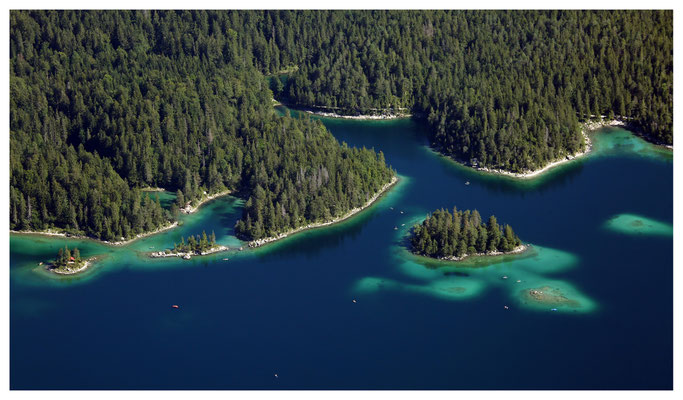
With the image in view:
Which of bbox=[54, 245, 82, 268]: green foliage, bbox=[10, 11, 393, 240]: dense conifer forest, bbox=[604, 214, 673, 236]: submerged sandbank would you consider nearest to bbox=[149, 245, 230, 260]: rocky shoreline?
bbox=[10, 11, 393, 240]: dense conifer forest

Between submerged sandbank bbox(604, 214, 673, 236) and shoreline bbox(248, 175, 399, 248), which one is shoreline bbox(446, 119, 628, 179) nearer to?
shoreline bbox(248, 175, 399, 248)

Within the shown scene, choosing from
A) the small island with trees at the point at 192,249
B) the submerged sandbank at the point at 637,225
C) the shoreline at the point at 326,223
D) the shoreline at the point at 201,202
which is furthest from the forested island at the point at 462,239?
the shoreline at the point at 201,202

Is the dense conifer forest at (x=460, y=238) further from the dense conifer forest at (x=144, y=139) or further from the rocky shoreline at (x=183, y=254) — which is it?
the rocky shoreline at (x=183, y=254)

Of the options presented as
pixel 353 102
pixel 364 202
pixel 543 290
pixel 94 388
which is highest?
pixel 353 102

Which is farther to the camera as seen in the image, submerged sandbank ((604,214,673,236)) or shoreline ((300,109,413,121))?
shoreline ((300,109,413,121))

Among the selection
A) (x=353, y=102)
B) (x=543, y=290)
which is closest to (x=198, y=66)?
(x=353, y=102)

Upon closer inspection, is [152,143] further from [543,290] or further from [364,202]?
[543,290]

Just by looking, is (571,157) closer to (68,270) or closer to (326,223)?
(326,223)
